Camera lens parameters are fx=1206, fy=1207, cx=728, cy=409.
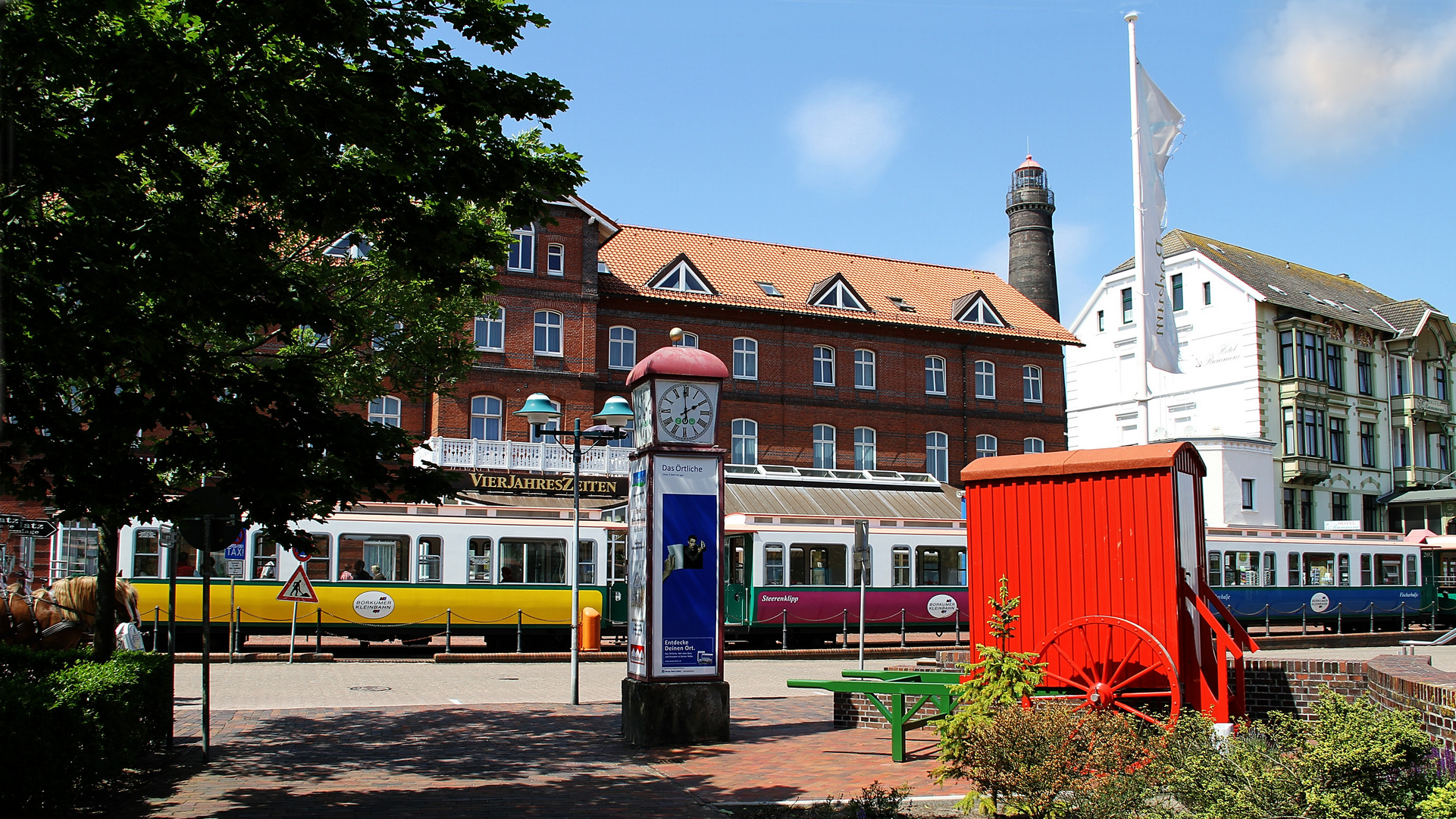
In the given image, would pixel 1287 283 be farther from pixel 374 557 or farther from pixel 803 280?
pixel 374 557

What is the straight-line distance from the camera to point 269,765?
1052 cm

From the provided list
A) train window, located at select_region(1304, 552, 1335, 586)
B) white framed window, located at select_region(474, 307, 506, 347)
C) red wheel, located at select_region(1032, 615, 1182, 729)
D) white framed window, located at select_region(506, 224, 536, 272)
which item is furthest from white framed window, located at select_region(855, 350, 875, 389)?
red wheel, located at select_region(1032, 615, 1182, 729)

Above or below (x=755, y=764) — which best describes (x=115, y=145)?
above

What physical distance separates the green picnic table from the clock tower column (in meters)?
1.00

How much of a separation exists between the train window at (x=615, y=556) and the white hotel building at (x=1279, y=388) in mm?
27105

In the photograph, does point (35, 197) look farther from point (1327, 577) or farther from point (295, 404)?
point (1327, 577)

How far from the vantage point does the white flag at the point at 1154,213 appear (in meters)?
15.2

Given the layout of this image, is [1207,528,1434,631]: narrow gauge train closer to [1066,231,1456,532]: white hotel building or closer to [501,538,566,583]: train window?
[1066,231,1456,532]: white hotel building

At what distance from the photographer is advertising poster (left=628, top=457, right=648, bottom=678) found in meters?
12.0

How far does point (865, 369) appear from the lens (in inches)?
1658

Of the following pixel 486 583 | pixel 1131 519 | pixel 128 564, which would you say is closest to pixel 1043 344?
pixel 486 583

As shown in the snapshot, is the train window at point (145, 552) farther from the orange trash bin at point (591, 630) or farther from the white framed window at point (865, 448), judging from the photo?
the white framed window at point (865, 448)

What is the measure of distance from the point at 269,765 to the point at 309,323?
14.0 feet

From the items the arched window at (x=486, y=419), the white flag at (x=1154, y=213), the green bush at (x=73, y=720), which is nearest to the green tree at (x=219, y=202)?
the green bush at (x=73, y=720)
